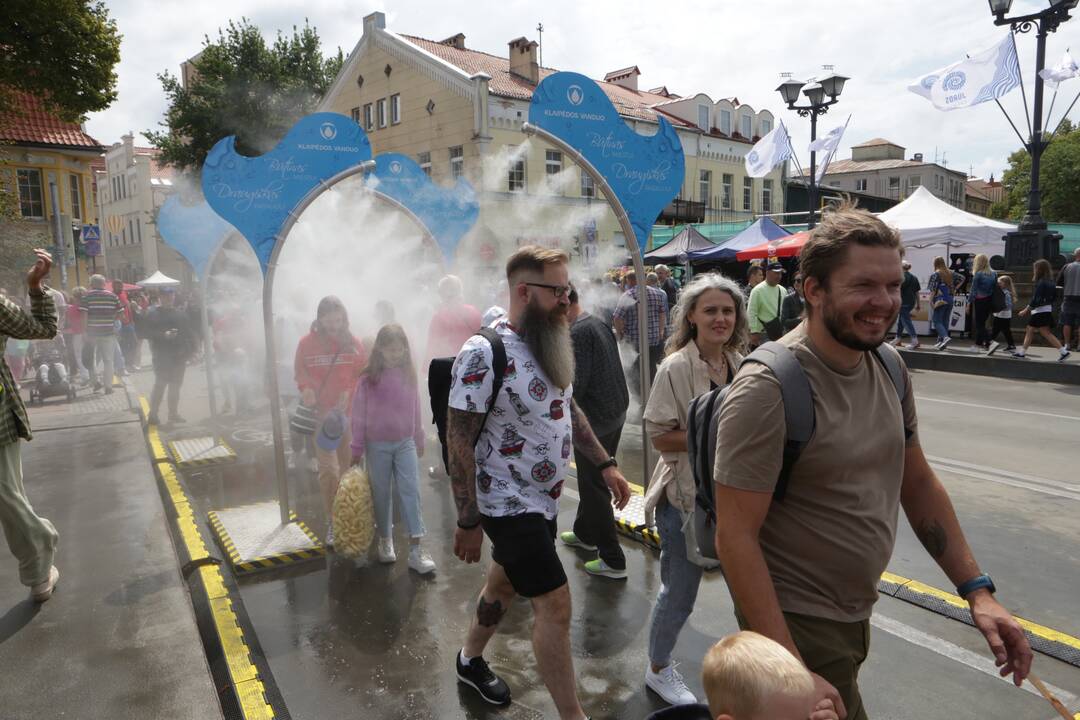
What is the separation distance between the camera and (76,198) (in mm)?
32562

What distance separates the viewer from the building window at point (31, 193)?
101ft

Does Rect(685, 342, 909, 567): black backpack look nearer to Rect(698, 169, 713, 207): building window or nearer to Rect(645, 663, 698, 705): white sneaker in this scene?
Rect(645, 663, 698, 705): white sneaker

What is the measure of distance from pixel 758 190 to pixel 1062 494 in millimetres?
39575

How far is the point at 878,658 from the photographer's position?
3521 mm

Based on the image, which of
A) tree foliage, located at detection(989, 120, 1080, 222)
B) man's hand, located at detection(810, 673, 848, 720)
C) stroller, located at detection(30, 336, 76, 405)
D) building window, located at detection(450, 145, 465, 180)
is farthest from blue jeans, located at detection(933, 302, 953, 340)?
tree foliage, located at detection(989, 120, 1080, 222)

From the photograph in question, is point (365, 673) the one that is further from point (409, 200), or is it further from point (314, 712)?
point (409, 200)

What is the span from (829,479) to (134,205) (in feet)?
201

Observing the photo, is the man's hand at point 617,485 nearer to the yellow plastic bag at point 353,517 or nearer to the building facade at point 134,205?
the yellow plastic bag at point 353,517

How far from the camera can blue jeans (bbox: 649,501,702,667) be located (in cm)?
310

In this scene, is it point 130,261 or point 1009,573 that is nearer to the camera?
point 1009,573

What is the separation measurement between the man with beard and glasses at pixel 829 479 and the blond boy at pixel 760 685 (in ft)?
0.35

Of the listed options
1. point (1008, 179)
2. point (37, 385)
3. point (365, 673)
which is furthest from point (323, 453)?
point (1008, 179)

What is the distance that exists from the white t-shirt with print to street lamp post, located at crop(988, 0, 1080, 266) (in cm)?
1397

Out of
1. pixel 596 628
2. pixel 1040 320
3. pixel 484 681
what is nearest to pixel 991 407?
pixel 1040 320
